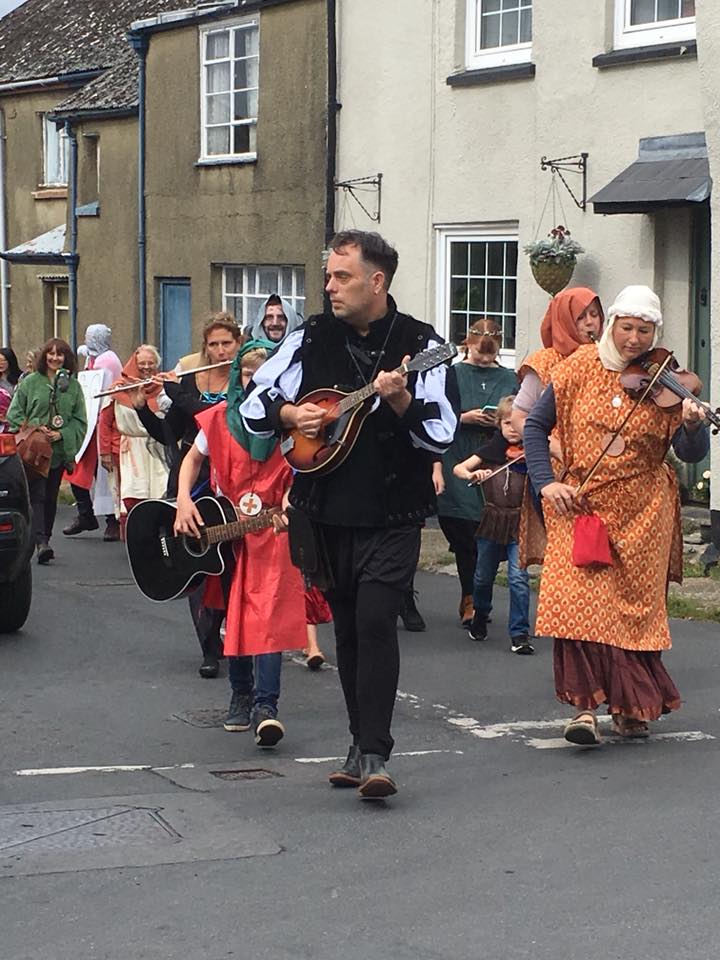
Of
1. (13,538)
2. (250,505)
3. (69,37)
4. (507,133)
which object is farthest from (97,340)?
(69,37)

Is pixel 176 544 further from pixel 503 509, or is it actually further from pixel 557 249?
pixel 557 249

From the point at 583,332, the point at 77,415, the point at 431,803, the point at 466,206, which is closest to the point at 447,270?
the point at 466,206

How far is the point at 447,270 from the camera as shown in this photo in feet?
59.4

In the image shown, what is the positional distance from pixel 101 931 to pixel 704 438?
11.2ft

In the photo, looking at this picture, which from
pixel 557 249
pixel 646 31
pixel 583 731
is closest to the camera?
pixel 583 731

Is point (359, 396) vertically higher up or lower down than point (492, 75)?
lower down

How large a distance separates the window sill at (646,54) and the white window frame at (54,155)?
54.7 feet

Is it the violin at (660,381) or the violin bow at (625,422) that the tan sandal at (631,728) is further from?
the violin at (660,381)

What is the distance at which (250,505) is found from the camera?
7.99 m

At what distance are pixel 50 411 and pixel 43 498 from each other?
29.8 inches

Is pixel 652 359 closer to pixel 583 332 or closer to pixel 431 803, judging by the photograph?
pixel 583 332

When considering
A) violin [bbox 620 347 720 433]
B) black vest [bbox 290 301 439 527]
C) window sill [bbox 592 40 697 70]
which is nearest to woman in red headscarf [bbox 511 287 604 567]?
violin [bbox 620 347 720 433]

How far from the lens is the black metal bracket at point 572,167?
15.9 meters

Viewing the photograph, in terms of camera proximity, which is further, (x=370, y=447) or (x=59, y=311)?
(x=59, y=311)
